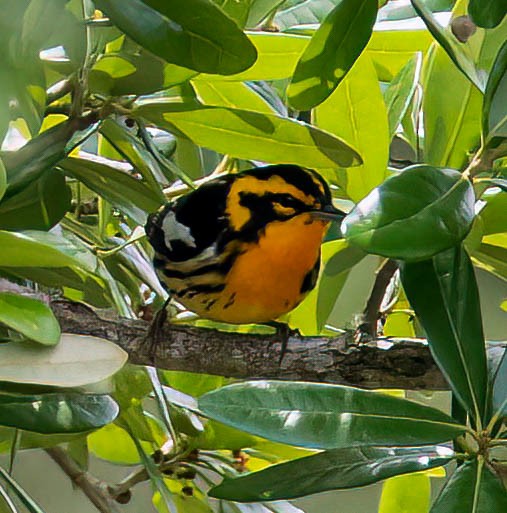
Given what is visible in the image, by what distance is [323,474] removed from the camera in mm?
665

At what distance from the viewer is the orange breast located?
1.14 meters

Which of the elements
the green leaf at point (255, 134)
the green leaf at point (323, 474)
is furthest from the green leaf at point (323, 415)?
the green leaf at point (255, 134)

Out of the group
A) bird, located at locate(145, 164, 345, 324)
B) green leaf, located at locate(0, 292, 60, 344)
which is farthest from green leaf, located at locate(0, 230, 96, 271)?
bird, located at locate(145, 164, 345, 324)

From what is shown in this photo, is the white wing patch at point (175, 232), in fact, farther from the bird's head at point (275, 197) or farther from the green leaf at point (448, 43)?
the green leaf at point (448, 43)

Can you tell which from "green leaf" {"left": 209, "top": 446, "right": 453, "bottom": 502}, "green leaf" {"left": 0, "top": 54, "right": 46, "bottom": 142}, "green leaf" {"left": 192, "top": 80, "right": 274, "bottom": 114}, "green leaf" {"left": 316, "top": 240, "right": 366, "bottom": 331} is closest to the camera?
"green leaf" {"left": 0, "top": 54, "right": 46, "bottom": 142}

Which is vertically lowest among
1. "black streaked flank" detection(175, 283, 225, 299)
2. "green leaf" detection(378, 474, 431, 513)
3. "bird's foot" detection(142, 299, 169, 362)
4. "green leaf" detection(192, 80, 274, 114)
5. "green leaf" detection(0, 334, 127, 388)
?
"green leaf" detection(378, 474, 431, 513)

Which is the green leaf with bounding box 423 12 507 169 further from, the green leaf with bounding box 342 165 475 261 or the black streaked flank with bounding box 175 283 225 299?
the black streaked flank with bounding box 175 283 225 299

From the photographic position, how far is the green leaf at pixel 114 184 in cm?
88

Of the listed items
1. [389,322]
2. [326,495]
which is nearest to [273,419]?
[389,322]

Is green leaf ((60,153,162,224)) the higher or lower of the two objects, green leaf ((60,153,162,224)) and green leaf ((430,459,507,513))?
the higher

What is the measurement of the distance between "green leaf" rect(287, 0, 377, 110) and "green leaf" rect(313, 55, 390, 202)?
0.39ft

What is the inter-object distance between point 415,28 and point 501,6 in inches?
11.0

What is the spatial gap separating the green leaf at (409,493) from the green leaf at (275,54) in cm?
48

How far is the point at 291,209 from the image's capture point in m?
1.18
